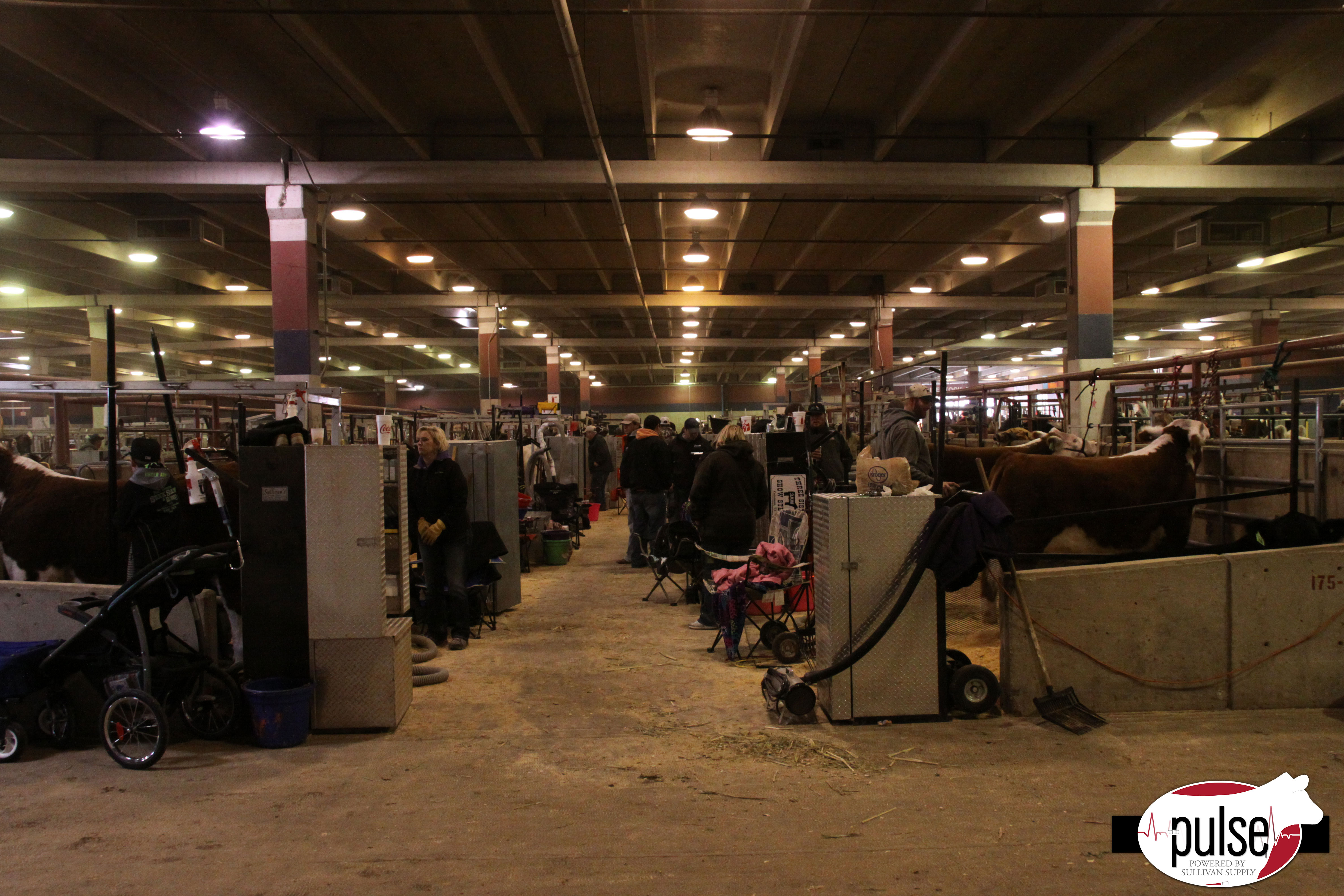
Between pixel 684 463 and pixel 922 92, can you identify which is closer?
pixel 922 92

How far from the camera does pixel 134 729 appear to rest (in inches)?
153

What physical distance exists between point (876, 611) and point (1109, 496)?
250 cm

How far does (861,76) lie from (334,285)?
1120cm

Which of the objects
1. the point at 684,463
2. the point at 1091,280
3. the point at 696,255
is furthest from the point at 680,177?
the point at 1091,280

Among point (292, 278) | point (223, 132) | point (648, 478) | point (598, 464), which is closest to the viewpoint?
point (223, 132)

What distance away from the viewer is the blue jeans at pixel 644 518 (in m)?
9.27

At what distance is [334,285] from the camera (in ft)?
51.6

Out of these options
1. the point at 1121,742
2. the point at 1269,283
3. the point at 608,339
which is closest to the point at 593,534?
the point at 1121,742

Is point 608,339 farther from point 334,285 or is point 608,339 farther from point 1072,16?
point 1072,16

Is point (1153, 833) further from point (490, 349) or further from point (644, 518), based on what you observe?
point (490, 349)

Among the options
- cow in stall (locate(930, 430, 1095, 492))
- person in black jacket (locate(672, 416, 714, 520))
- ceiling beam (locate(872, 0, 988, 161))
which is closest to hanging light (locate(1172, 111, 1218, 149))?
ceiling beam (locate(872, 0, 988, 161))

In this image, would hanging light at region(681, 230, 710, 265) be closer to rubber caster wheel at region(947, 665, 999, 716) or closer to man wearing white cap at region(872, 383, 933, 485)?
man wearing white cap at region(872, 383, 933, 485)

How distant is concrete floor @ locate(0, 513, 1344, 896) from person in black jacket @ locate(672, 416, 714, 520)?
457 centimetres

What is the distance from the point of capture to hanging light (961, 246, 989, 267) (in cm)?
1562
